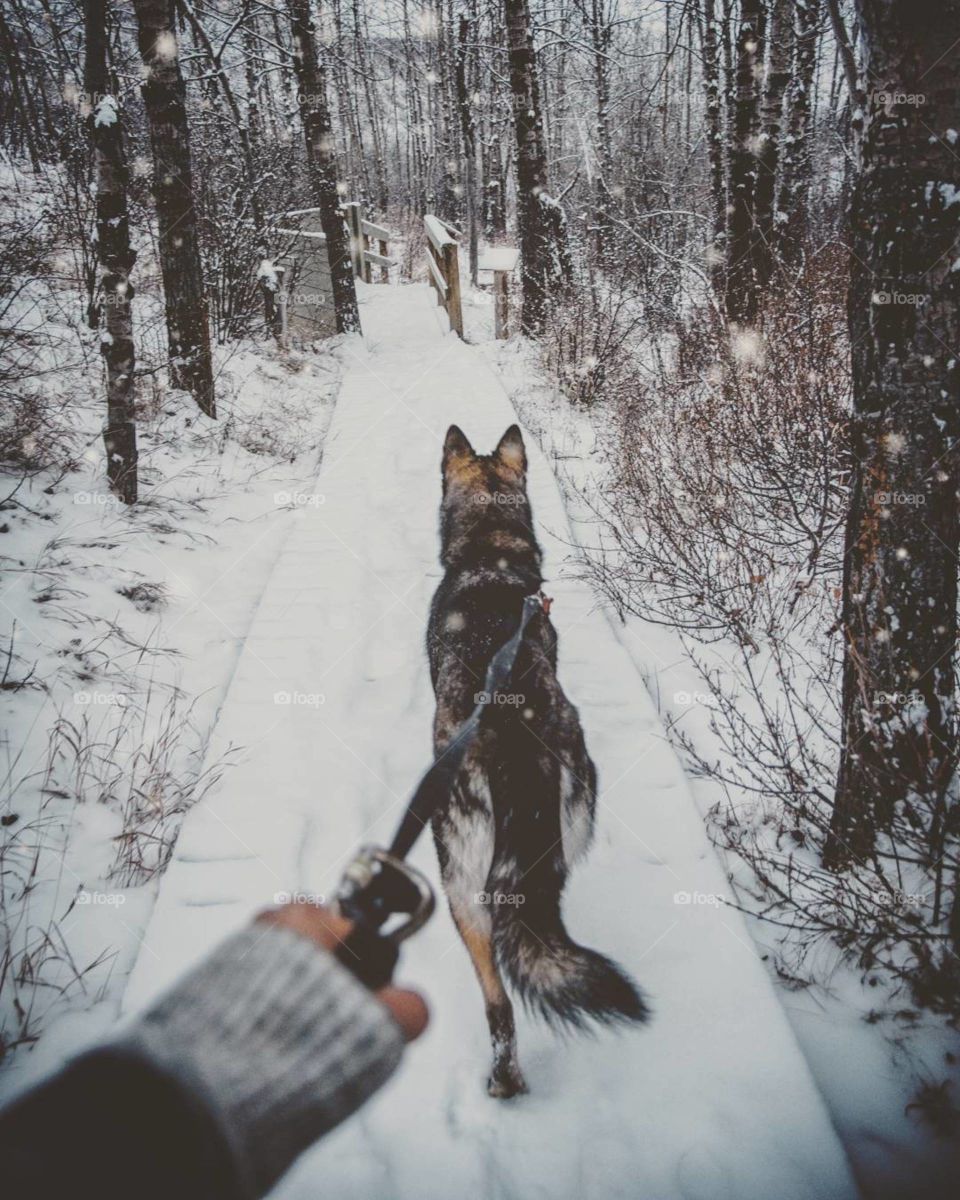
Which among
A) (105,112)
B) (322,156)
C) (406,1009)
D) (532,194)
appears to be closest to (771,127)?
(532,194)

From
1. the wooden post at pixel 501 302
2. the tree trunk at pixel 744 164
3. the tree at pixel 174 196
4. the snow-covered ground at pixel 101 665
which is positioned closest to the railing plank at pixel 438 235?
the wooden post at pixel 501 302

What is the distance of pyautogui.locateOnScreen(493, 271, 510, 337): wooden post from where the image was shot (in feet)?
34.1

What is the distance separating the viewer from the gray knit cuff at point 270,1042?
72 centimetres

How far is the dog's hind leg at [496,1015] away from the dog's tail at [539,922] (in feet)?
0.26

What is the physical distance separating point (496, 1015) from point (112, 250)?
5.17m

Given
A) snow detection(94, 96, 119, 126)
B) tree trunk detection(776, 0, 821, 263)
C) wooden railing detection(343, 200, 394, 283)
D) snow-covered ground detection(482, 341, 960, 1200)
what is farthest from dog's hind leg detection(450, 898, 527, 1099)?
wooden railing detection(343, 200, 394, 283)

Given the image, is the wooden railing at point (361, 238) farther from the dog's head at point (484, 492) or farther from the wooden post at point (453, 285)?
the dog's head at point (484, 492)

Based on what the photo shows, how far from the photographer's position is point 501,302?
35.2 feet

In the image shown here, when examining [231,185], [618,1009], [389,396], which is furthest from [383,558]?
[231,185]

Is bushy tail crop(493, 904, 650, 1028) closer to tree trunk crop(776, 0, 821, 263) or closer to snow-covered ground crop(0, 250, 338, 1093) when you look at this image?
snow-covered ground crop(0, 250, 338, 1093)

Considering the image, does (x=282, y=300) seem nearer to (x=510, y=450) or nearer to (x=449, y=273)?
(x=449, y=273)

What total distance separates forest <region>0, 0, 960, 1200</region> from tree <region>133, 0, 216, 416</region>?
32mm

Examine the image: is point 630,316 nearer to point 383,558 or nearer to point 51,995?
point 383,558

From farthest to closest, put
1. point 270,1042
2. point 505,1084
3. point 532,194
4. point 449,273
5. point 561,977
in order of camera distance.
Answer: point 449,273, point 532,194, point 505,1084, point 561,977, point 270,1042
